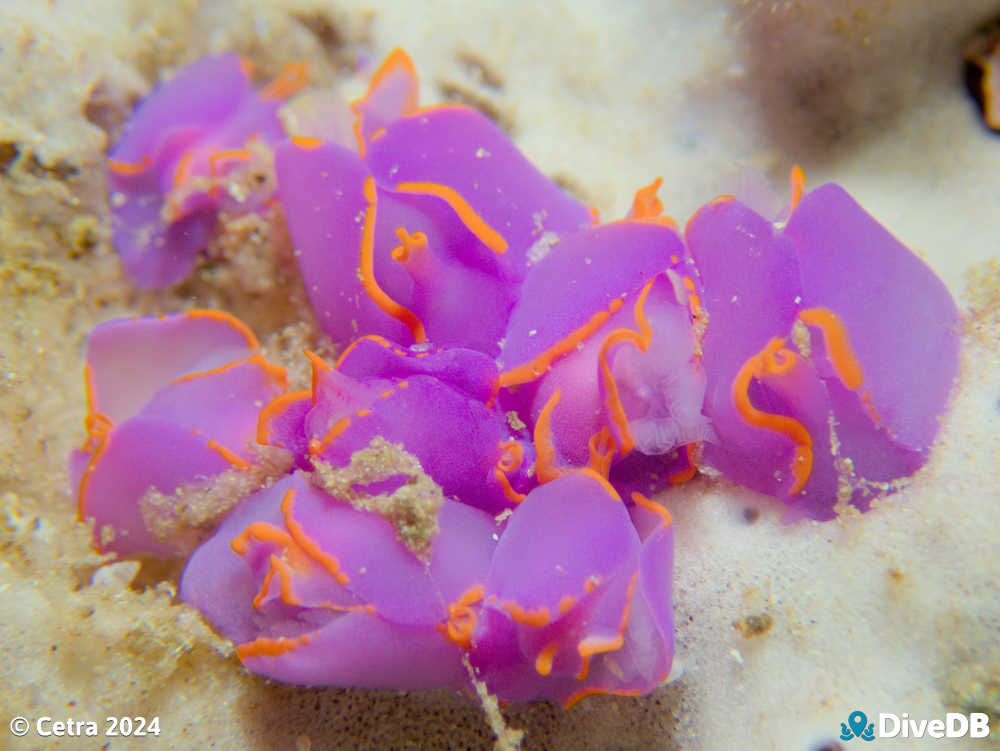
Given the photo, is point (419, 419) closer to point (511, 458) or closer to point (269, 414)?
point (511, 458)

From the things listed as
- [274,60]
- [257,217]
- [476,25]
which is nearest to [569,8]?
[476,25]

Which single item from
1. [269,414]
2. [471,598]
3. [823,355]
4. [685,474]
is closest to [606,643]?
[471,598]

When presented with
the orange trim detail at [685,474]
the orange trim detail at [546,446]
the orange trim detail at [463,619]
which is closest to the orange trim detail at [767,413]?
the orange trim detail at [685,474]

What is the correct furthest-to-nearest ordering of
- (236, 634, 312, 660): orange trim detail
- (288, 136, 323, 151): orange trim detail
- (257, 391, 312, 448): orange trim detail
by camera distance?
(288, 136, 323, 151): orange trim detail
(257, 391, 312, 448): orange trim detail
(236, 634, 312, 660): orange trim detail

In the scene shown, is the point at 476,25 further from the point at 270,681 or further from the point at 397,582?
the point at 270,681

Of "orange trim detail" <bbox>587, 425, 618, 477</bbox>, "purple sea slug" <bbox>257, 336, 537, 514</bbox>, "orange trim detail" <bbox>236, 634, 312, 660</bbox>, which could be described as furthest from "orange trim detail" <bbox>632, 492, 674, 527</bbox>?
"orange trim detail" <bbox>236, 634, 312, 660</bbox>

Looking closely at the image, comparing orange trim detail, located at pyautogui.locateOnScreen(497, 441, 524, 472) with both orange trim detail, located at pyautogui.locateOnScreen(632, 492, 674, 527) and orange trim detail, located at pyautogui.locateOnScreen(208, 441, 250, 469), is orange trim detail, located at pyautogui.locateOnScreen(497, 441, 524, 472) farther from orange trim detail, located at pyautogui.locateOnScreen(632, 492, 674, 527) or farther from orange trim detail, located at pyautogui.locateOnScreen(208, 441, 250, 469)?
orange trim detail, located at pyautogui.locateOnScreen(208, 441, 250, 469)
